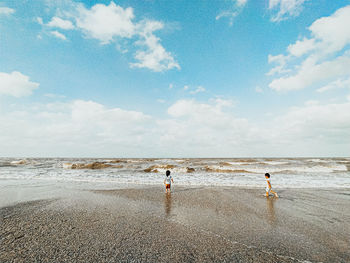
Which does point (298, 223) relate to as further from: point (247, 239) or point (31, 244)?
point (31, 244)

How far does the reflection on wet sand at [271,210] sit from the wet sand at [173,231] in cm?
4

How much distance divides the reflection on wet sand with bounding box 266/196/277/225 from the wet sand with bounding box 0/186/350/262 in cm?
4

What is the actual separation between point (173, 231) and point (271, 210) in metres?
5.29

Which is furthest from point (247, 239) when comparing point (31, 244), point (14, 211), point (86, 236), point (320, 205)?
point (14, 211)

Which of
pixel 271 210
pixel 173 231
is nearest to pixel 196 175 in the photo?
pixel 271 210

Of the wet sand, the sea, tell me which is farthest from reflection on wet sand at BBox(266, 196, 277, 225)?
the sea

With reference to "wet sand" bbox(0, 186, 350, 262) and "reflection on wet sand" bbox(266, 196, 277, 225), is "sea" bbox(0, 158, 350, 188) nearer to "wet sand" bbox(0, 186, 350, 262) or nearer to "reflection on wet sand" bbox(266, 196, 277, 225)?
"reflection on wet sand" bbox(266, 196, 277, 225)

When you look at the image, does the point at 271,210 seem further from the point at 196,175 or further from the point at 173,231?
the point at 196,175

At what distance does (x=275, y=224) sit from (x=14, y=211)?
10.7m

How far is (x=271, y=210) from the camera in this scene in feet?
26.8

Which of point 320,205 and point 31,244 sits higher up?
point 31,244

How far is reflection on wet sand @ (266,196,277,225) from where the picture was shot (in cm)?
682

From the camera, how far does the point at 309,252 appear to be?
446 cm

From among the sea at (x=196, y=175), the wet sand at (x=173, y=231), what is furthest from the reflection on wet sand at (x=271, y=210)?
the sea at (x=196, y=175)
